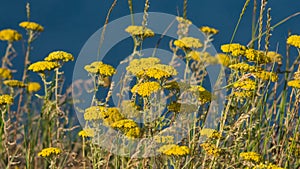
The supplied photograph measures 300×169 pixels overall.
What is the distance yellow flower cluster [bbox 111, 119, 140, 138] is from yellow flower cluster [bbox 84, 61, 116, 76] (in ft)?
0.91

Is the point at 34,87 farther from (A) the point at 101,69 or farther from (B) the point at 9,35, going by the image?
(A) the point at 101,69

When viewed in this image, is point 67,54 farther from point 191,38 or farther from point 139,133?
point 191,38

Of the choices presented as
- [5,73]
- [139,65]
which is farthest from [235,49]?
[5,73]

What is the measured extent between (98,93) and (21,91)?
45.8 inches

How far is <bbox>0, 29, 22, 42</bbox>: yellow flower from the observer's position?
387 centimetres

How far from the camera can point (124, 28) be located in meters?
3.05

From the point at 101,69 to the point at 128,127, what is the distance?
0.32m

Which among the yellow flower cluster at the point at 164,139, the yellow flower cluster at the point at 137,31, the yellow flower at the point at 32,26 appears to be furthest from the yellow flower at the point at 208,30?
the yellow flower cluster at the point at 164,139

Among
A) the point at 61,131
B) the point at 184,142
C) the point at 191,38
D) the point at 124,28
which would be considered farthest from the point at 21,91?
the point at 184,142

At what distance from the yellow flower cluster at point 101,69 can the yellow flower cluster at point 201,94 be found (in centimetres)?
35

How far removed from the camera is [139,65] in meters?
2.53

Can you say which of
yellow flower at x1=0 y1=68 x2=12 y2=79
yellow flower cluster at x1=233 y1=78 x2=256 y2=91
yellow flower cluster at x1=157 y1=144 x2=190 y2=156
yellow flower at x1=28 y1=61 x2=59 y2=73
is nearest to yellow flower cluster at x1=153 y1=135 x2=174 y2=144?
yellow flower cluster at x1=157 y1=144 x2=190 y2=156

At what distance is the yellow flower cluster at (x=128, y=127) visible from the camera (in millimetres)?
2260

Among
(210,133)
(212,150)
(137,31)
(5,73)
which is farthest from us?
(5,73)
